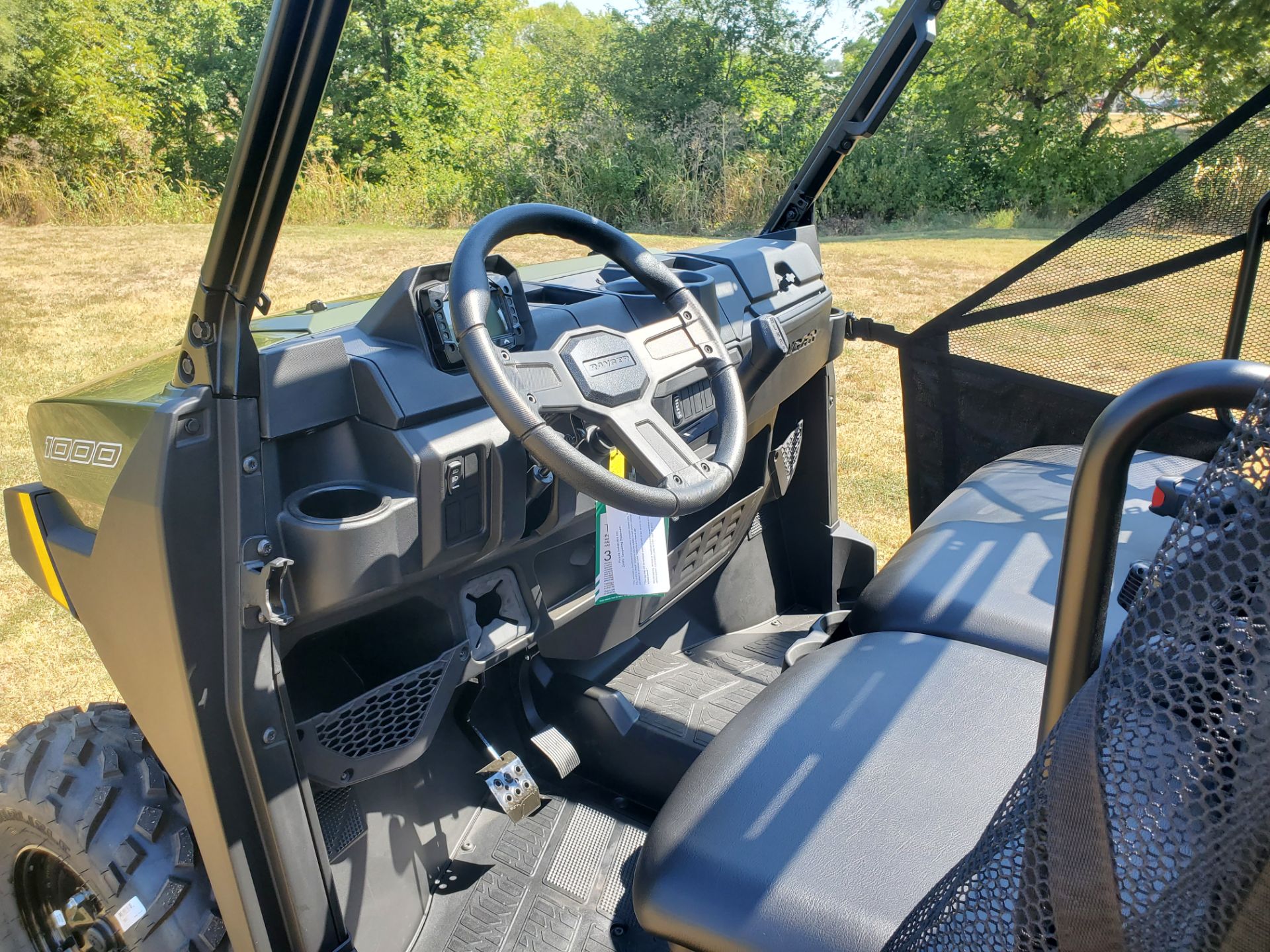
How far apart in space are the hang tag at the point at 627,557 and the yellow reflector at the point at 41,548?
2.68 ft

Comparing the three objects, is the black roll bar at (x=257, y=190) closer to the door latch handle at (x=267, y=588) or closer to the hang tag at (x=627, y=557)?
the door latch handle at (x=267, y=588)

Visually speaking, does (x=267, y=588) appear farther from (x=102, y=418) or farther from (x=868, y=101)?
(x=868, y=101)

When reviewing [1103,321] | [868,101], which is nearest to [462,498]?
[868,101]

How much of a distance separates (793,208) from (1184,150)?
2.96ft

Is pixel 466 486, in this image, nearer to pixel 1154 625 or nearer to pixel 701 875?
pixel 701 875

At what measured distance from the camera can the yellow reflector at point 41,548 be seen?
1.40 m

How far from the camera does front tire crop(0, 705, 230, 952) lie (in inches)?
50.4

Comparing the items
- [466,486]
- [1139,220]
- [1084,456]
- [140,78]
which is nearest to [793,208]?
[1139,220]

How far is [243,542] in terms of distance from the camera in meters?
1.15

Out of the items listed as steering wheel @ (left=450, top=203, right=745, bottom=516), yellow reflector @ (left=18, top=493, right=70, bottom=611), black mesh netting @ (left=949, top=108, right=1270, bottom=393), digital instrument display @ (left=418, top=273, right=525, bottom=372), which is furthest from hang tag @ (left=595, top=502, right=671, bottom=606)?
black mesh netting @ (left=949, top=108, right=1270, bottom=393)

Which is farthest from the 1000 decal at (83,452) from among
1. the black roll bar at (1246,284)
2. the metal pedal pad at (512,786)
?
the black roll bar at (1246,284)

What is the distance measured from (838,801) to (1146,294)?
1686 millimetres

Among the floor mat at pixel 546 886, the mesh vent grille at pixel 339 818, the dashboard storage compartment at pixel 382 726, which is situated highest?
the dashboard storage compartment at pixel 382 726

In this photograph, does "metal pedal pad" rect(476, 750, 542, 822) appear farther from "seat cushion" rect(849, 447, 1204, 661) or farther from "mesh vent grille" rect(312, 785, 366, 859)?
"seat cushion" rect(849, 447, 1204, 661)
